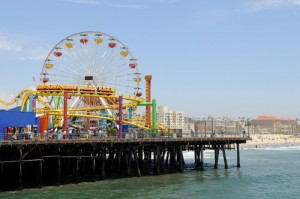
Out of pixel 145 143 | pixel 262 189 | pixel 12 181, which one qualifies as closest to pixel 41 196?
pixel 12 181

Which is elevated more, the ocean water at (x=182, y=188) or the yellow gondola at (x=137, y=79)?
the yellow gondola at (x=137, y=79)

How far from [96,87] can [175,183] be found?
25.4 metres

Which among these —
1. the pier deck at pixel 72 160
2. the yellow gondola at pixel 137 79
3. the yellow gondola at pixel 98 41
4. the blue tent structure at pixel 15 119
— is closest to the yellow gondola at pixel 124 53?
the yellow gondola at pixel 98 41

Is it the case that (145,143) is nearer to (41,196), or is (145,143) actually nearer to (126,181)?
(126,181)

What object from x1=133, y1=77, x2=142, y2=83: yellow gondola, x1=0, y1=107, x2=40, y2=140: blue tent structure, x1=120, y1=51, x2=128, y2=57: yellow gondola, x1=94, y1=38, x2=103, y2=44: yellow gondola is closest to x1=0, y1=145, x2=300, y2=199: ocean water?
x1=0, y1=107, x2=40, y2=140: blue tent structure

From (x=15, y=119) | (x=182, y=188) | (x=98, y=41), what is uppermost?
(x=98, y=41)

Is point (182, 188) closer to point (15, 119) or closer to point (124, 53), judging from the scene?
point (15, 119)

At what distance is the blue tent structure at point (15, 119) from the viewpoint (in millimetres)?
40062

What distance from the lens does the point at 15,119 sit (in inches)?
1617

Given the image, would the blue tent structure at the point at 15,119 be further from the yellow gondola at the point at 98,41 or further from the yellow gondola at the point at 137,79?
the yellow gondola at the point at 137,79

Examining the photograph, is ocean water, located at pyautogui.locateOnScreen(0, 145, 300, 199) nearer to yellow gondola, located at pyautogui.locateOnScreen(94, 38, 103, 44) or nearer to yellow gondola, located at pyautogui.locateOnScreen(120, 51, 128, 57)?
yellow gondola, located at pyautogui.locateOnScreen(120, 51, 128, 57)

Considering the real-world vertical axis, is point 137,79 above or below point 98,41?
below

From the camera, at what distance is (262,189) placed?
128 ft

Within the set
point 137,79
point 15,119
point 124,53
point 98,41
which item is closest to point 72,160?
point 15,119
